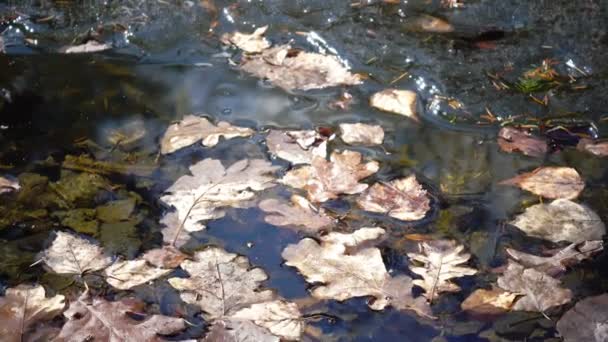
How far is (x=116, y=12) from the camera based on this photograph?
4094 mm

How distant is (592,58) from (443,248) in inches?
69.4

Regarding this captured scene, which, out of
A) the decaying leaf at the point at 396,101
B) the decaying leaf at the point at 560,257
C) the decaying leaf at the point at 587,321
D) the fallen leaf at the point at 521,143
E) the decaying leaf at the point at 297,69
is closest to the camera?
the decaying leaf at the point at 587,321

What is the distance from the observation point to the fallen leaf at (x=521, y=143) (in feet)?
9.68

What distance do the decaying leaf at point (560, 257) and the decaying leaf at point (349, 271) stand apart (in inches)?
18.4

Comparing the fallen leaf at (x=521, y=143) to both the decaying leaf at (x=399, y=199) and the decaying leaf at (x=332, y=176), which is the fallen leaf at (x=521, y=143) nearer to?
the decaying leaf at (x=399, y=199)

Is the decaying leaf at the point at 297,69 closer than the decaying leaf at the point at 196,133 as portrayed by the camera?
No

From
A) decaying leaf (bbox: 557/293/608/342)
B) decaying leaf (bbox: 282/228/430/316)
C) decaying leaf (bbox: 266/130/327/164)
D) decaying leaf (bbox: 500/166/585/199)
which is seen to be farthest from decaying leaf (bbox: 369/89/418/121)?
decaying leaf (bbox: 557/293/608/342)

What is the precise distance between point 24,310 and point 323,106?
1.78 meters

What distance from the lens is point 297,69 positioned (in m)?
3.60

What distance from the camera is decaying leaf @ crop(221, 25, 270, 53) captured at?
12.4ft

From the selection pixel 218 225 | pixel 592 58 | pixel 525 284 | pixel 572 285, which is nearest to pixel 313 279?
pixel 218 225

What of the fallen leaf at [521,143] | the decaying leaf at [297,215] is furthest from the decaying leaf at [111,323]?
the fallen leaf at [521,143]

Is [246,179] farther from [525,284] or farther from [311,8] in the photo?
[311,8]

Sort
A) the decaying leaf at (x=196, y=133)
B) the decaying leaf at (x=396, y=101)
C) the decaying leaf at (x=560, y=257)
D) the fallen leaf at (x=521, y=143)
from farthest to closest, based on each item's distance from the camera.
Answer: the decaying leaf at (x=396, y=101), the decaying leaf at (x=196, y=133), the fallen leaf at (x=521, y=143), the decaying leaf at (x=560, y=257)
